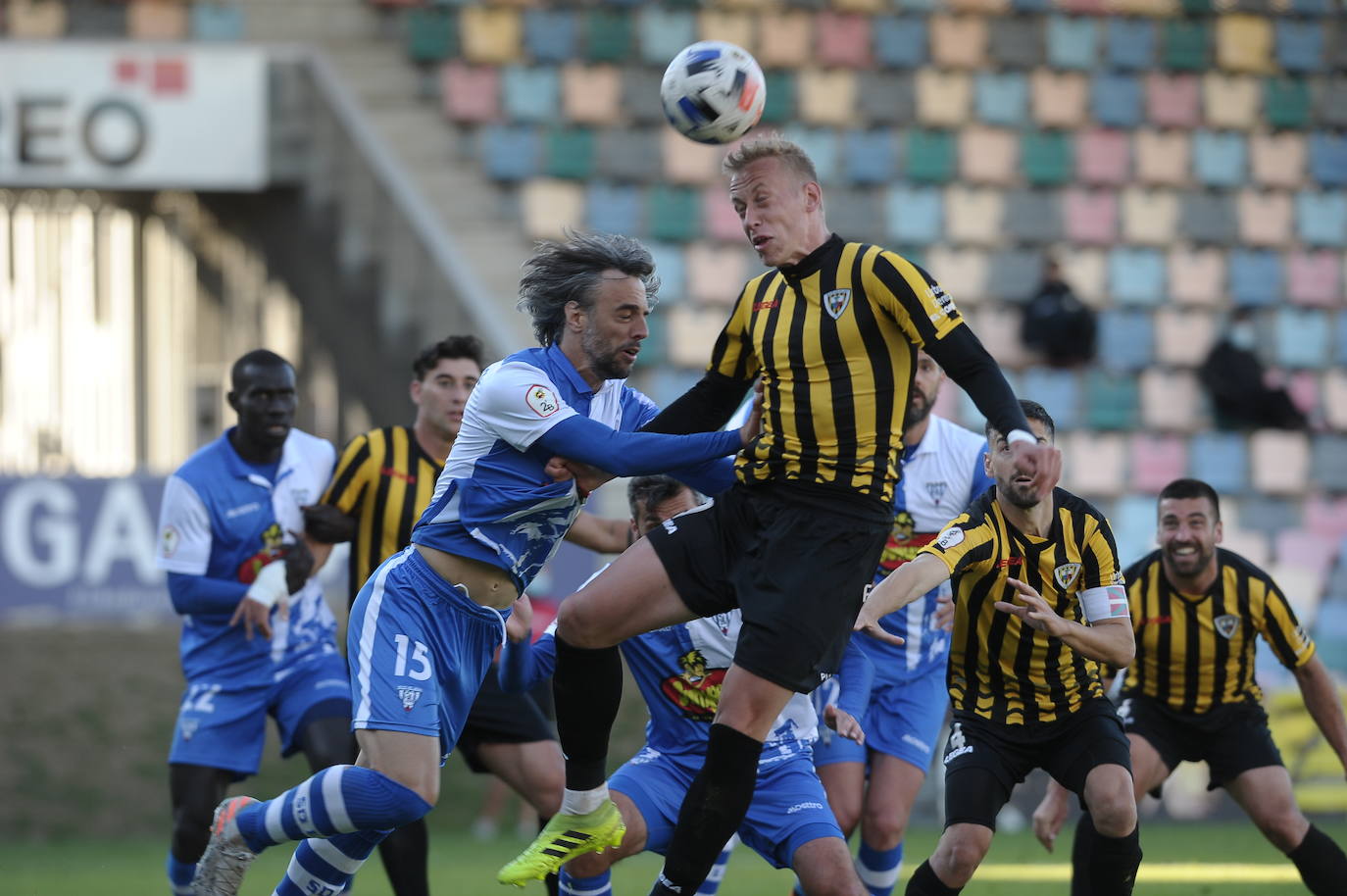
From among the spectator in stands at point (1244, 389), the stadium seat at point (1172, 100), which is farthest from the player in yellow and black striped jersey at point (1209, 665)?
the stadium seat at point (1172, 100)

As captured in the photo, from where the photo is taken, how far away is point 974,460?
6.82 m

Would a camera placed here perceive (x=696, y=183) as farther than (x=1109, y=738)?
Yes

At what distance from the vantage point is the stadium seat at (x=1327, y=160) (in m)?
14.3

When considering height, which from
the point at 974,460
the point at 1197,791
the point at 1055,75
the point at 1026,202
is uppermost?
the point at 1055,75

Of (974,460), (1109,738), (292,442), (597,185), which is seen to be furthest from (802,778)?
(597,185)

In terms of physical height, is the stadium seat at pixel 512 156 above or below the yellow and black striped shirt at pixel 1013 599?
above

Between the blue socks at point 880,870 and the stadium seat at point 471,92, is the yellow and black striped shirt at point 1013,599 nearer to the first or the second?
the blue socks at point 880,870

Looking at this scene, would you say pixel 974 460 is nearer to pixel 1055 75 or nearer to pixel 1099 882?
pixel 1099 882

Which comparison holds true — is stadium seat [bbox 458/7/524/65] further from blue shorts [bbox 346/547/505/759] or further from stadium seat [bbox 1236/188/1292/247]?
blue shorts [bbox 346/547/505/759]

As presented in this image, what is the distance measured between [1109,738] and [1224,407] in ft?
26.0

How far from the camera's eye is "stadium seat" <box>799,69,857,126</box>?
44.4ft

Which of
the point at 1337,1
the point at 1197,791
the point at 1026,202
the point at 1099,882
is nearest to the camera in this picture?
the point at 1099,882

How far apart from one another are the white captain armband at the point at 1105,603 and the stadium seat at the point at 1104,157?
339 inches

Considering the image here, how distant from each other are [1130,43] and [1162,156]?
0.93 m
